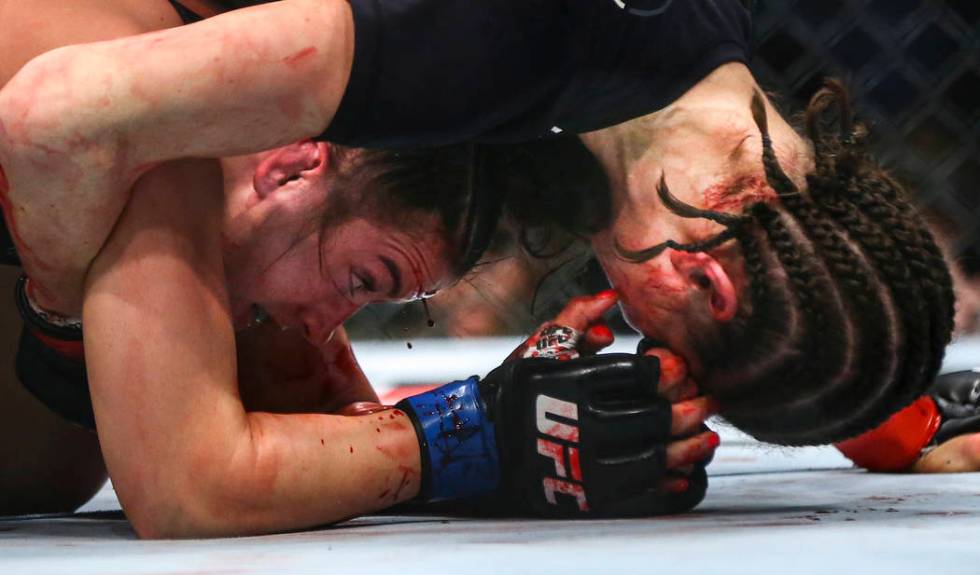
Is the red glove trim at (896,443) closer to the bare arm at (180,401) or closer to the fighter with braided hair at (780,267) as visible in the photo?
the fighter with braided hair at (780,267)

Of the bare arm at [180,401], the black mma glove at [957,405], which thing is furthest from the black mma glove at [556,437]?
the black mma glove at [957,405]

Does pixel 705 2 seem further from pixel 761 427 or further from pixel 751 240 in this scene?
pixel 761 427

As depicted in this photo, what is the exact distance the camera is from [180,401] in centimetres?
93

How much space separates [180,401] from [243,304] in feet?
0.70

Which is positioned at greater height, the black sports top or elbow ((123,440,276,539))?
the black sports top

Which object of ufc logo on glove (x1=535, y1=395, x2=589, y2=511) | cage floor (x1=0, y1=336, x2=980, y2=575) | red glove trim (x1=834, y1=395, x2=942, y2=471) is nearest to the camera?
cage floor (x1=0, y1=336, x2=980, y2=575)

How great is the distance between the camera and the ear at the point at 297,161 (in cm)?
113

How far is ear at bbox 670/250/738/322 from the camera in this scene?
1090 millimetres

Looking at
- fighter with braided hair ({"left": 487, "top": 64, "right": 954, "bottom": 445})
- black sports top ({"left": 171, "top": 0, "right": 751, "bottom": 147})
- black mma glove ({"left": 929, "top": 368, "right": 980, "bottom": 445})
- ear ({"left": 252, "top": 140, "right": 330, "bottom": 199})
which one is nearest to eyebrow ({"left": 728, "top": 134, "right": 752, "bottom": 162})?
A: fighter with braided hair ({"left": 487, "top": 64, "right": 954, "bottom": 445})

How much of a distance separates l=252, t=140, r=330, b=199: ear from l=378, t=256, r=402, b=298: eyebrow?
0.32 ft

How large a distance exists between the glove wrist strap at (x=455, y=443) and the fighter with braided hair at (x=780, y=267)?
0.19 metres

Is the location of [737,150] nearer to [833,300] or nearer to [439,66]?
[833,300]

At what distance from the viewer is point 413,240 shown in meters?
1.13

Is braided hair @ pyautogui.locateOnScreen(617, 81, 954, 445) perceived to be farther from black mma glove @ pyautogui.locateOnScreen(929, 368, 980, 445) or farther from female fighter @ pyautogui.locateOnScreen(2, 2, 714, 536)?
black mma glove @ pyautogui.locateOnScreen(929, 368, 980, 445)
